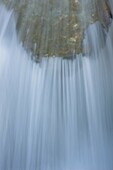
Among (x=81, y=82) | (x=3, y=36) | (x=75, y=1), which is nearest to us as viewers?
(x=75, y=1)

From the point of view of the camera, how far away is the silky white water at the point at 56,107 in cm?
276

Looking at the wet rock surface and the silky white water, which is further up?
the wet rock surface

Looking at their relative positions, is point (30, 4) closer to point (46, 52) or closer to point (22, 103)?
point (46, 52)

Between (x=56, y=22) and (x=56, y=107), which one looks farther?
(x=56, y=107)

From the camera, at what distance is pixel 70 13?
260 centimetres

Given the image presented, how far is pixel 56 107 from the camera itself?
3.22 m

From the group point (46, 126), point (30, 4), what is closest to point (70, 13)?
point (30, 4)

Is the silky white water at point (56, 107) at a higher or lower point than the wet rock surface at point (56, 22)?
lower

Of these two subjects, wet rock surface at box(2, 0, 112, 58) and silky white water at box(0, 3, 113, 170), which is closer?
wet rock surface at box(2, 0, 112, 58)

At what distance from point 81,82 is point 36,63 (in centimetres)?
75

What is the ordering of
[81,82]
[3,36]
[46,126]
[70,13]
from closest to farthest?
1. [70,13]
2. [3,36]
3. [81,82]
4. [46,126]

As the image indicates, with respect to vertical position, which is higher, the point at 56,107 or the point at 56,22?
the point at 56,22

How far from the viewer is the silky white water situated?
2756mm

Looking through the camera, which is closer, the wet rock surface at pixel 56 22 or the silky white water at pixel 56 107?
the wet rock surface at pixel 56 22
